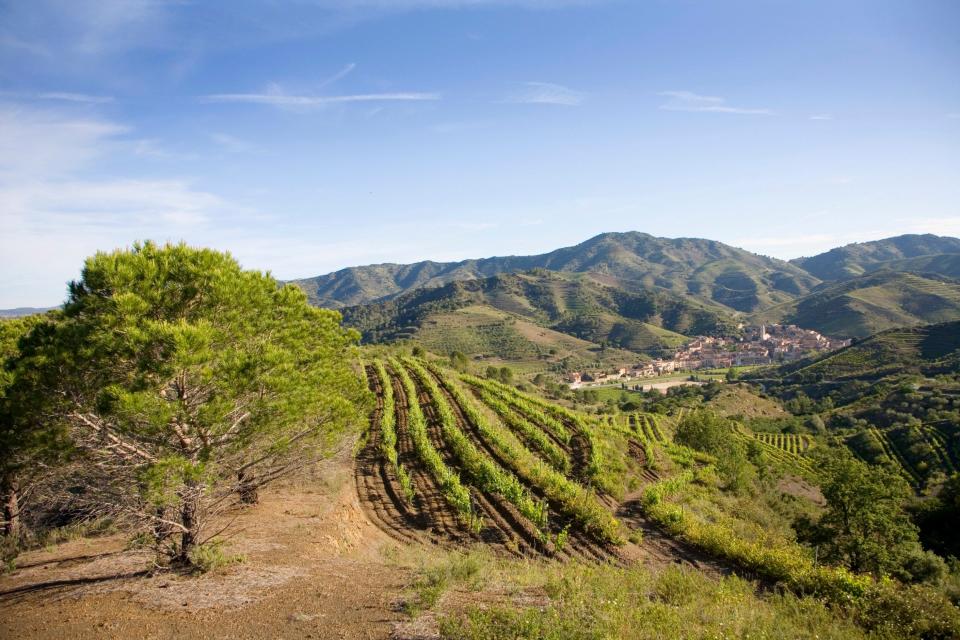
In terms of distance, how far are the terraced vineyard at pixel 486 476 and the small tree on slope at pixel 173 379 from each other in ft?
23.8

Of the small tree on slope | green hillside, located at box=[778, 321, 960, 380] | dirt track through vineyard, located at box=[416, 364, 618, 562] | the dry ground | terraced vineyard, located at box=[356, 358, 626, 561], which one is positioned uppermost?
the small tree on slope

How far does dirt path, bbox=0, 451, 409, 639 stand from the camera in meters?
8.17

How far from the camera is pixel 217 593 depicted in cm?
946

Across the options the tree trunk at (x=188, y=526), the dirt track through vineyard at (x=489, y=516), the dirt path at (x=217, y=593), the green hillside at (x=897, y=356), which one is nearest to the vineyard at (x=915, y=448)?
the green hillside at (x=897, y=356)

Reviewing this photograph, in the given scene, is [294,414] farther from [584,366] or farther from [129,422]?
[584,366]

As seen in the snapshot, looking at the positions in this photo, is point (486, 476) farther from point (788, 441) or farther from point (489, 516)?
point (788, 441)

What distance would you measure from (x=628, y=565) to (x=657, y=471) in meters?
12.5

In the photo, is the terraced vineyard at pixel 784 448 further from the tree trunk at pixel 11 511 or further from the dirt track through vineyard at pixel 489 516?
the tree trunk at pixel 11 511

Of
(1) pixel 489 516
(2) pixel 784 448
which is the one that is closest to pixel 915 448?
(2) pixel 784 448

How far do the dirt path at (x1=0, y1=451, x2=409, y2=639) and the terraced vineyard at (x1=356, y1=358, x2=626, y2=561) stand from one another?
3908mm

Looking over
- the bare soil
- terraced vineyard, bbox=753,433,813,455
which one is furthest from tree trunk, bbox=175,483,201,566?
terraced vineyard, bbox=753,433,813,455

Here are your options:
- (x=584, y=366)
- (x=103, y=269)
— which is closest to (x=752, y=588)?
(x=103, y=269)

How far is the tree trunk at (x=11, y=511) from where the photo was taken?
12.4 m

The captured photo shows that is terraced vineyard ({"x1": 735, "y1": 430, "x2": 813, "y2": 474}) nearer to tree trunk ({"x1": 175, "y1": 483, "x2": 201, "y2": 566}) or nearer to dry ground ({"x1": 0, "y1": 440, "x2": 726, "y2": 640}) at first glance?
dry ground ({"x1": 0, "y1": 440, "x2": 726, "y2": 640})
